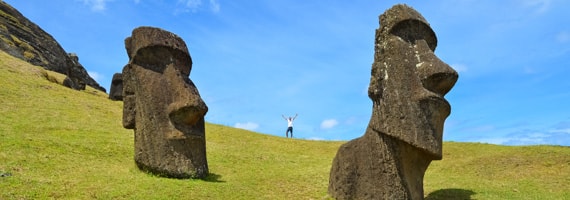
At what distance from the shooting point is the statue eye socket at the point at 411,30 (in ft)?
42.5

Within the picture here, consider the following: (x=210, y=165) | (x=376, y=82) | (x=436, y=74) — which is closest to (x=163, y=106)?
(x=210, y=165)

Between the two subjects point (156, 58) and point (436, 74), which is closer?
point (436, 74)

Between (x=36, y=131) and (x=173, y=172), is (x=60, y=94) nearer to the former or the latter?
(x=36, y=131)

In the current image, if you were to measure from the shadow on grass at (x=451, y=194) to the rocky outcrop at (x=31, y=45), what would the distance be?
129ft

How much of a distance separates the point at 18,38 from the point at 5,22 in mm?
2475

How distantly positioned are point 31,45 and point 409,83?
171 feet

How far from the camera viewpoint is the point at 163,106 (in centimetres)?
1566

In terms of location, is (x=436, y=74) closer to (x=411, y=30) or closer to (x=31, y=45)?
(x=411, y=30)

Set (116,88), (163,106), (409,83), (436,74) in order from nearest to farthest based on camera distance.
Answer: (436,74) → (409,83) → (163,106) → (116,88)

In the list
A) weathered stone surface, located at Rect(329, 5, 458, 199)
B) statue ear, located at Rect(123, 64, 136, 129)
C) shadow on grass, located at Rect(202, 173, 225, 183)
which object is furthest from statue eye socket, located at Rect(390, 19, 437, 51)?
statue ear, located at Rect(123, 64, 136, 129)

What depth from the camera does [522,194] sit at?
54.1 ft

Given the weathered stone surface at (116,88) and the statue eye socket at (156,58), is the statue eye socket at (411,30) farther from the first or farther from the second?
the weathered stone surface at (116,88)

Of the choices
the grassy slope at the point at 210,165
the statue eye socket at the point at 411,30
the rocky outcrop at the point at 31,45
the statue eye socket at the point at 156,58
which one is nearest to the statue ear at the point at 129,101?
the statue eye socket at the point at 156,58

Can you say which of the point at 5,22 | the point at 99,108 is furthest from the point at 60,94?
the point at 5,22
